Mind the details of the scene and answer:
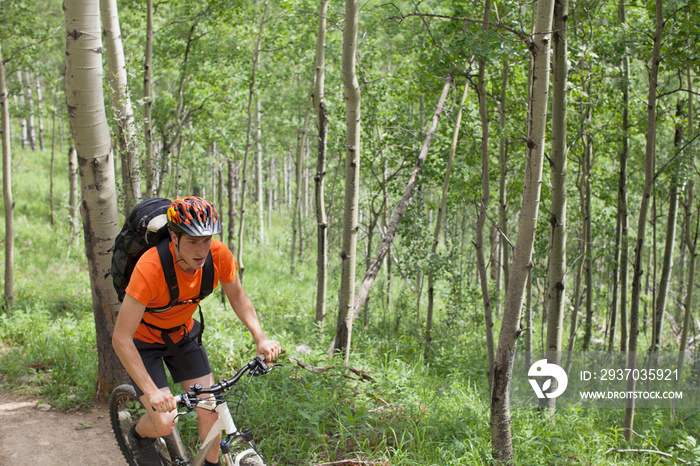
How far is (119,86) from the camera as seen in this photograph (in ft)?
16.7

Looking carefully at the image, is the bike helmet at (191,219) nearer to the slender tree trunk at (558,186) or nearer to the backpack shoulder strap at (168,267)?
the backpack shoulder strap at (168,267)

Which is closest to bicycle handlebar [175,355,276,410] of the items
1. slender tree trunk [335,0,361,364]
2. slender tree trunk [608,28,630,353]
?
slender tree trunk [335,0,361,364]

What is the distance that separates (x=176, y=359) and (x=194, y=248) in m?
0.91

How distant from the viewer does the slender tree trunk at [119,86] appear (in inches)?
196

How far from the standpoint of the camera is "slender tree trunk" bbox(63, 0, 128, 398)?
4.05m

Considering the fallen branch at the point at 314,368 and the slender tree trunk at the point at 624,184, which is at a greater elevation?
the slender tree trunk at the point at 624,184

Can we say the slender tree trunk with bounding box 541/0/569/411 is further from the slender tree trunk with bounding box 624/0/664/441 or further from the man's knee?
the man's knee

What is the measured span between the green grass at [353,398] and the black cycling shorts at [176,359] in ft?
3.83

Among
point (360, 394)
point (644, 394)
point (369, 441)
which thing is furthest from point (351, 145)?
point (644, 394)

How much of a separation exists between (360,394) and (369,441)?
2.17 feet

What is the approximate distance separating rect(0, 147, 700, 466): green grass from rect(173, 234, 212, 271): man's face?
1.97 meters

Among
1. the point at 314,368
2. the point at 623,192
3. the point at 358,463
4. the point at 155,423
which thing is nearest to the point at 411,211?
the point at 623,192

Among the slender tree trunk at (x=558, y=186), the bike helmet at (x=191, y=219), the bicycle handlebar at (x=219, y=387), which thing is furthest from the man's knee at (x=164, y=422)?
the slender tree trunk at (x=558, y=186)

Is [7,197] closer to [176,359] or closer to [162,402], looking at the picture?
[176,359]
